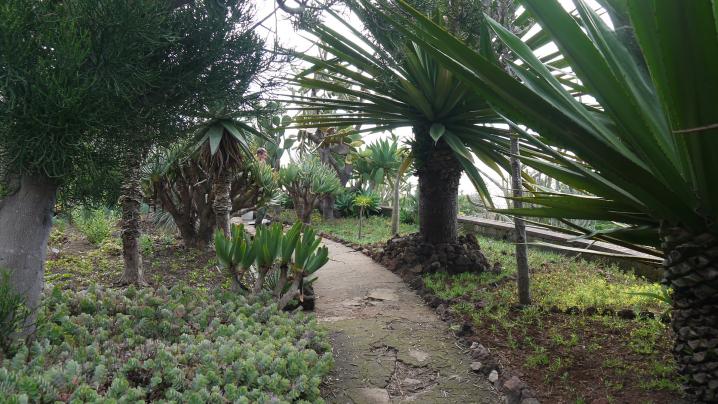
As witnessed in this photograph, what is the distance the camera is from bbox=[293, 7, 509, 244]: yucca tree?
4.13 metres

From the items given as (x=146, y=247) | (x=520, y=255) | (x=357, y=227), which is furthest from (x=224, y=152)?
(x=357, y=227)

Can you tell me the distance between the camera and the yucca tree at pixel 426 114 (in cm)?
413

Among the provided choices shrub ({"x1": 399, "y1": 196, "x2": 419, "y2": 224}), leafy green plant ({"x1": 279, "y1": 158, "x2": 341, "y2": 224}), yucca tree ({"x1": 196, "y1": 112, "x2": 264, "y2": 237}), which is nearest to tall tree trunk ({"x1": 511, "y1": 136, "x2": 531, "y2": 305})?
yucca tree ({"x1": 196, "y1": 112, "x2": 264, "y2": 237})

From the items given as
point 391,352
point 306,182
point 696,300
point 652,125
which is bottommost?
point 391,352

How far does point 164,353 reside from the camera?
211 cm

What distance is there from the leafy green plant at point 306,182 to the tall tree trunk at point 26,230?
7.14m

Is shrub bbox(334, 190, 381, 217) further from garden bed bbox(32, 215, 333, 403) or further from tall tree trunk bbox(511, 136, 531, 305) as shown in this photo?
garden bed bbox(32, 215, 333, 403)

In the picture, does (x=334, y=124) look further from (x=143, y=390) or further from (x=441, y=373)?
(x=143, y=390)

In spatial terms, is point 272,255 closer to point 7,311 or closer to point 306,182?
point 7,311

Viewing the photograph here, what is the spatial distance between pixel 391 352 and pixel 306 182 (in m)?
7.13

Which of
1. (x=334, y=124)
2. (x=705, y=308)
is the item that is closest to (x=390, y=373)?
(x=705, y=308)

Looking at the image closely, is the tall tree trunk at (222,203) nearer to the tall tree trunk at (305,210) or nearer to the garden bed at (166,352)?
the garden bed at (166,352)

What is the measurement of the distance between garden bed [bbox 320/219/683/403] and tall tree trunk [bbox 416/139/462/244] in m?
0.62

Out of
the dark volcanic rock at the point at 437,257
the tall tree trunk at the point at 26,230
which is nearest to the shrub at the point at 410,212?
the dark volcanic rock at the point at 437,257
